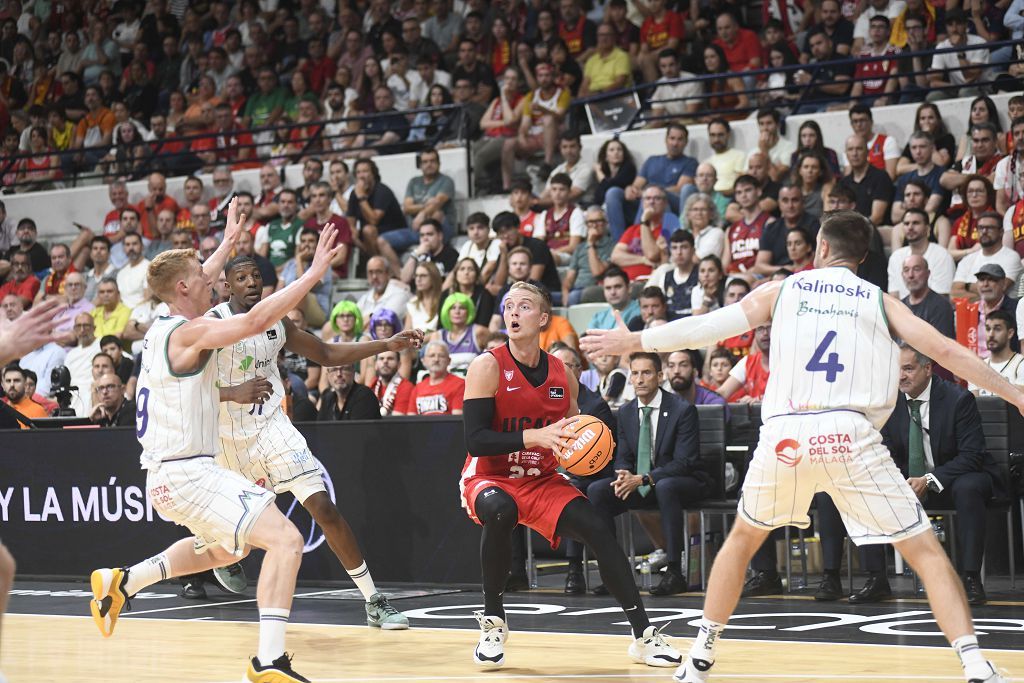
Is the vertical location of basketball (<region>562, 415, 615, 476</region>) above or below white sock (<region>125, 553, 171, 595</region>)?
above

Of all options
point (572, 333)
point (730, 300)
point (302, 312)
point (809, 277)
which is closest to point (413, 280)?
point (302, 312)

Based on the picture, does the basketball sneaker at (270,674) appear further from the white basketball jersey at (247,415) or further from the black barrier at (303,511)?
the black barrier at (303,511)

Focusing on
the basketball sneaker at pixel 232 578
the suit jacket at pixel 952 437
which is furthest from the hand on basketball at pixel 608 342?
the basketball sneaker at pixel 232 578

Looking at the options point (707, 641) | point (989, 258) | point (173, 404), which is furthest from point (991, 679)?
point (989, 258)

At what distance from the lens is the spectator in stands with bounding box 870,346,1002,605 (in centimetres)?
891

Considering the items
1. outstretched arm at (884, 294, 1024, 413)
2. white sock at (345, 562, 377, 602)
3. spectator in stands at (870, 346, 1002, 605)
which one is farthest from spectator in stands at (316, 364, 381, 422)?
outstretched arm at (884, 294, 1024, 413)

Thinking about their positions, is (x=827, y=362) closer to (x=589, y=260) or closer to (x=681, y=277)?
(x=681, y=277)

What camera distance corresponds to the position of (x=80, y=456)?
445 inches

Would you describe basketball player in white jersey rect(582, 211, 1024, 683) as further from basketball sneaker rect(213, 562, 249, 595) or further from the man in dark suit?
basketball sneaker rect(213, 562, 249, 595)

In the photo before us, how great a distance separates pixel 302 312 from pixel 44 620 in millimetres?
6077

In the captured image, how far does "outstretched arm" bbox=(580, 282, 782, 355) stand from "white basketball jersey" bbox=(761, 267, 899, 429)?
0.41ft

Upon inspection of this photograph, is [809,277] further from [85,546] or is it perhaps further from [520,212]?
[520,212]

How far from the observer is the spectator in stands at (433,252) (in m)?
14.9

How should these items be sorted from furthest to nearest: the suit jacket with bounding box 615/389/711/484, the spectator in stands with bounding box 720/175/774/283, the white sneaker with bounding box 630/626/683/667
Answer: the spectator in stands with bounding box 720/175/774/283 → the suit jacket with bounding box 615/389/711/484 → the white sneaker with bounding box 630/626/683/667
